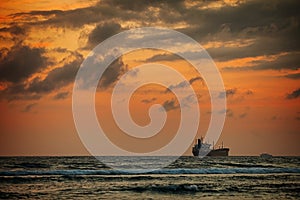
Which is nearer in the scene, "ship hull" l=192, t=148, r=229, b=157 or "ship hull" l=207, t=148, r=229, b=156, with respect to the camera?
"ship hull" l=192, t=148, r=229, b=157

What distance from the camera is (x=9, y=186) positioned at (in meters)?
48.3

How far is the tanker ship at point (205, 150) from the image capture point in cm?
13225

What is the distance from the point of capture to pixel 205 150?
133125 mm

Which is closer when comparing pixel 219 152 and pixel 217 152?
pixel 217 152

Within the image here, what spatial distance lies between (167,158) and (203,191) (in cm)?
6793

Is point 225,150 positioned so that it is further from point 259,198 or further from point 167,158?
point 259,198

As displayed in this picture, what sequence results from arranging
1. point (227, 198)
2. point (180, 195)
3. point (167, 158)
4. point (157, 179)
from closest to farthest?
point (227, 198) < point (180, 195) < point (157, 179) < point (167, 158)

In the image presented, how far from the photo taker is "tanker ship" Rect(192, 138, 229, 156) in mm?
132250

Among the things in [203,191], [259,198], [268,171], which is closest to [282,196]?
[259,198]

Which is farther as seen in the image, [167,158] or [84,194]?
[167,158]

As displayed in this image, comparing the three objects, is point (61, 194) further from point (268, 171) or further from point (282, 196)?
point (268, 171)

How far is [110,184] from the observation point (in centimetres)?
5072

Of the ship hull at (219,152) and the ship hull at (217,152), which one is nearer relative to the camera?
the ship hull at (217,152)

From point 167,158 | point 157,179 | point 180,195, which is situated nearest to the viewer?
point 180,195
